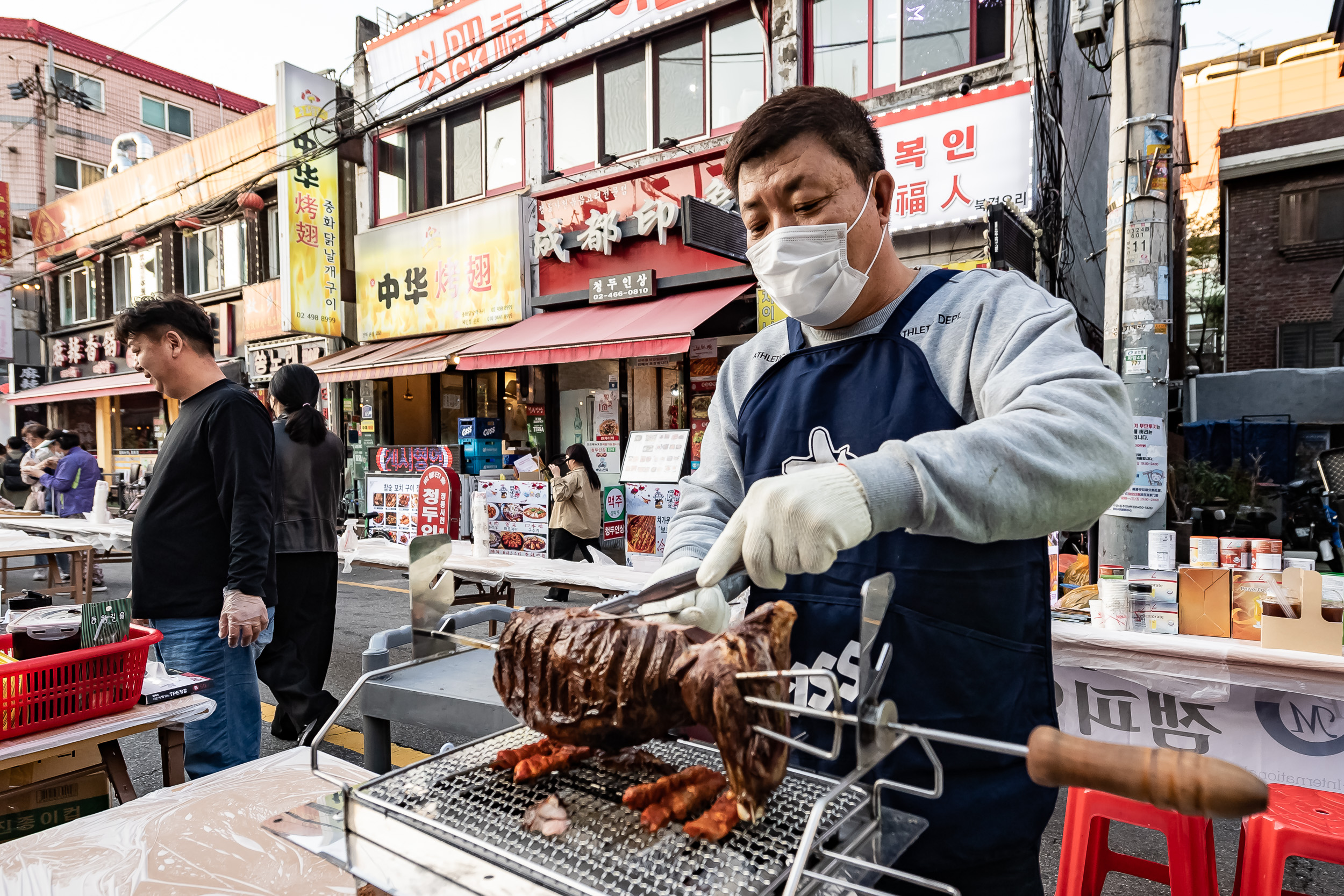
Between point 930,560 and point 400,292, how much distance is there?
13706mm

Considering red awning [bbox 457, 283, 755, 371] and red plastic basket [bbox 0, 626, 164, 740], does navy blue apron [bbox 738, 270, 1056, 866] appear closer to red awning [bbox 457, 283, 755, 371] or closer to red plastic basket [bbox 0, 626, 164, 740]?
red plastic basket [bbox 0, 626, 164, 740]

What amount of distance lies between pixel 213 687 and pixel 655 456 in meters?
5.54

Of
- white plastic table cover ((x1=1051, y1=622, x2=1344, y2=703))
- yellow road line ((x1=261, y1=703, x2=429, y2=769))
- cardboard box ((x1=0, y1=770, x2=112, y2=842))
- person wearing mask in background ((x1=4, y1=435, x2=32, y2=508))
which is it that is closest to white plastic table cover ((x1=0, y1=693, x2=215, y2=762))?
cardboard box ((x1=0, y1=770, x2=112, y2=842))

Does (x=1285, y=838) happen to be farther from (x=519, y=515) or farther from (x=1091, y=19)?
(x=519, y=515)

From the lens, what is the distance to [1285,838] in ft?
7.39

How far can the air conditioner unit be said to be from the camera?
533cm

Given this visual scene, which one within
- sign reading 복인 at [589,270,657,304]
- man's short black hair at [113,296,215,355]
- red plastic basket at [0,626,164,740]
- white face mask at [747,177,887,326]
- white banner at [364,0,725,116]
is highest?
A: white banner at [364,0,725,116]

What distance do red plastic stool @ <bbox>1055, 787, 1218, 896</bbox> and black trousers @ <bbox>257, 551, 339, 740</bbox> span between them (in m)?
4.25

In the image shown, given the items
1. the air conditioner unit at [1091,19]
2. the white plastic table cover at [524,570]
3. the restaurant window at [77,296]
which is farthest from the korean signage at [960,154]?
the restaurant window at [77,296]

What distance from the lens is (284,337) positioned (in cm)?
1562

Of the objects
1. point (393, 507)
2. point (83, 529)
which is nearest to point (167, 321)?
point (83, 529)

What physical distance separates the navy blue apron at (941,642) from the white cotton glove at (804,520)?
401mm

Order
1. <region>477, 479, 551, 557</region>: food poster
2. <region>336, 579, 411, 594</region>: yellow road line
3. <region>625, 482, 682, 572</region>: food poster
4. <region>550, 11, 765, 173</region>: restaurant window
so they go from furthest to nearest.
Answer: <region>550, 11, 765, 173</region>: restaurant window, <region>336, 579, 411, 594</region>: yellow road line, <region>477, 479, 551, 557</region>: food poster, <region>625, 482, 682, 572</region>: food poster

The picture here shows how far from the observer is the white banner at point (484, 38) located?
34.5 ft
